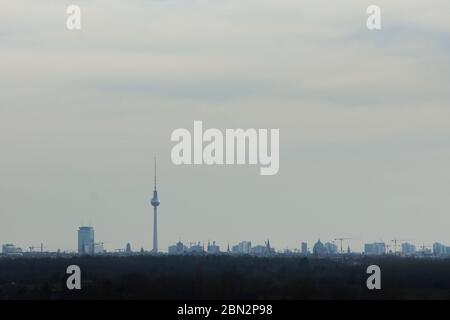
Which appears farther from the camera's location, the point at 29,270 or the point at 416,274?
the point at 29,270

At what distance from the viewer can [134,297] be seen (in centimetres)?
8375

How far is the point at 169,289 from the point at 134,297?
466 cm
